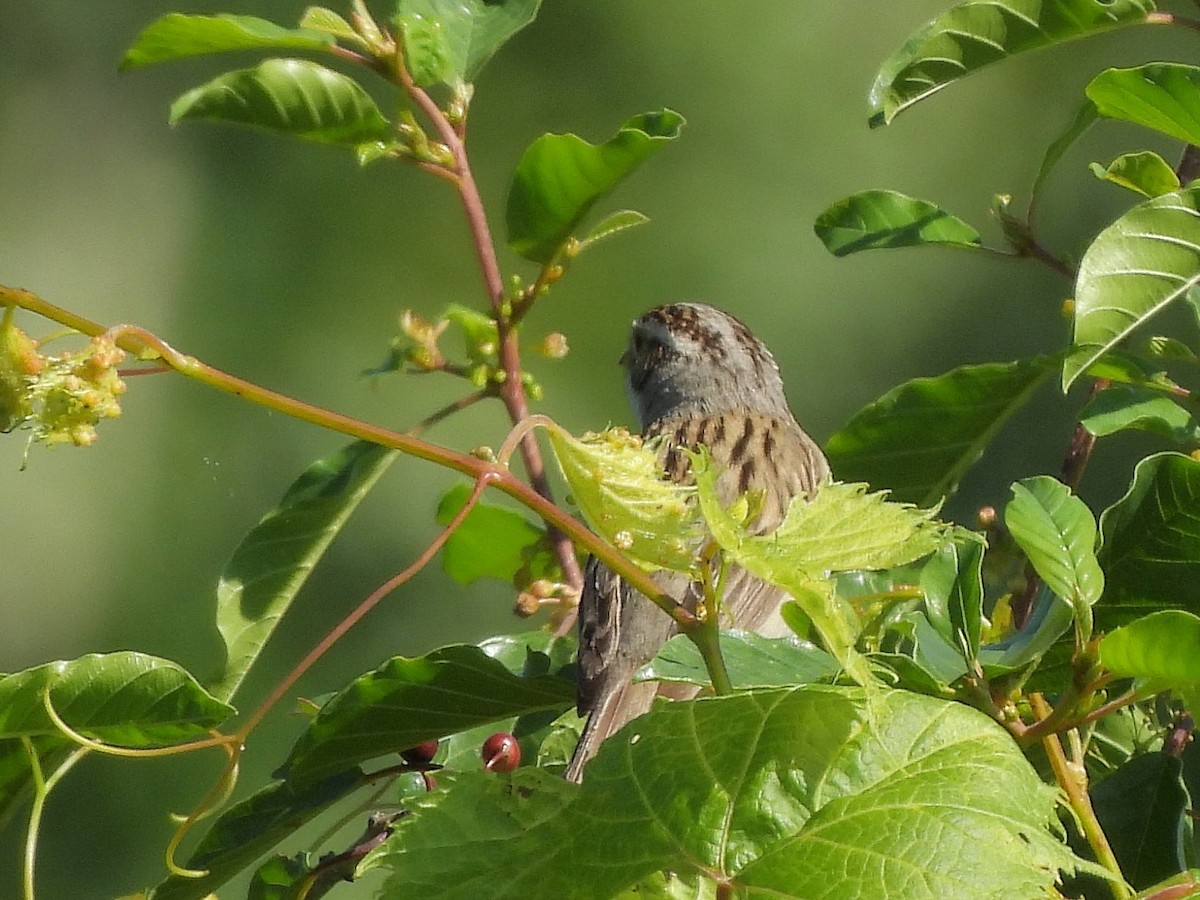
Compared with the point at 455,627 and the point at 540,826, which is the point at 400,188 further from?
the point at 540,826

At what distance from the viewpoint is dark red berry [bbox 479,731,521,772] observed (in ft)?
3.98

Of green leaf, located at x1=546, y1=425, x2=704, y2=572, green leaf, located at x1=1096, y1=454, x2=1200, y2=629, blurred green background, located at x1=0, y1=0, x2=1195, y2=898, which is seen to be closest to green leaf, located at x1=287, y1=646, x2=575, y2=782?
green leaf, located at x1=546, y1=425, x2=704, y2=572

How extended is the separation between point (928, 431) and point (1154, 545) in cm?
54

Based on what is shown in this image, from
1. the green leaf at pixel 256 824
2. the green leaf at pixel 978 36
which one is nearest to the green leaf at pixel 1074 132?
the green leaf at pixel 978 36

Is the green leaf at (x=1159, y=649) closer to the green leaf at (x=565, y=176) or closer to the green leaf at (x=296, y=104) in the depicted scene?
the green leaf at (x=565, y=176)

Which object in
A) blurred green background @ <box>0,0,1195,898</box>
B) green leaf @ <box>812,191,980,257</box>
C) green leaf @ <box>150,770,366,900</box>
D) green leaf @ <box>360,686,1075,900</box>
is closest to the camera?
green leaf @ <box>360,686,1075,900</box>

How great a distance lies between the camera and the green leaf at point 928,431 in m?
1.65

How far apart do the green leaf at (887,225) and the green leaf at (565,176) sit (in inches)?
9.4

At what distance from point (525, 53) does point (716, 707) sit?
5409 mm

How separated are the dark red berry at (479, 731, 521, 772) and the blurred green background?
3.12 metres

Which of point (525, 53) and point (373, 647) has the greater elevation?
point (525, 53)

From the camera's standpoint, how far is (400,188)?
5789 millimetres

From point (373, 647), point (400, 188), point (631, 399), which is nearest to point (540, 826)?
point (631, 399)

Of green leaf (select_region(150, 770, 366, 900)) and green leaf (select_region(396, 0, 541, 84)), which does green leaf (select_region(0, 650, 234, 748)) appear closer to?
green leaf (select_region(150, 770, 366, 900))
